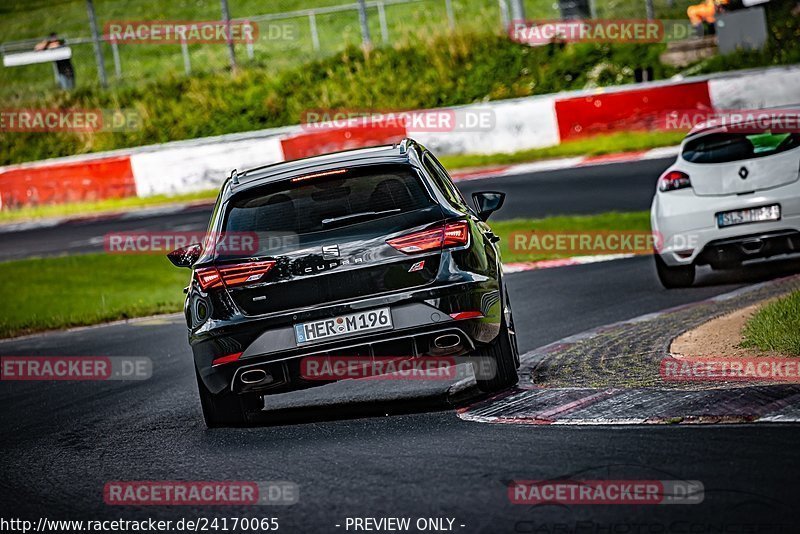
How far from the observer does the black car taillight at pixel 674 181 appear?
1266cm

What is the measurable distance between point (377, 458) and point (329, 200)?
1.93 meters

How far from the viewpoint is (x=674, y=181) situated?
41.8ft

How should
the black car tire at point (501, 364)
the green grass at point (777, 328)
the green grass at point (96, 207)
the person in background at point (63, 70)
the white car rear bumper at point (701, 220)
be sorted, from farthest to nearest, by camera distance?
the person in background at point (63, 70) → the green grass at point (96, 207) → the white car rear bumper at point (701, 220) → the green grass at point (777, 328) → the black car tire at point (501, 364)

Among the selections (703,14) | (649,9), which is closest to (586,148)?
(649,9)

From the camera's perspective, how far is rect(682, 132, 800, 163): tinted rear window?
40.6 feet

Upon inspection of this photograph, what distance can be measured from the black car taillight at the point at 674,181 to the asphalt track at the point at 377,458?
86.9 inches

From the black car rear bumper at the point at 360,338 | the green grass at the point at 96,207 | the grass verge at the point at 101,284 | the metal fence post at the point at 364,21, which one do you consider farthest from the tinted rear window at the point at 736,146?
the metal fence post at the point at 364,21

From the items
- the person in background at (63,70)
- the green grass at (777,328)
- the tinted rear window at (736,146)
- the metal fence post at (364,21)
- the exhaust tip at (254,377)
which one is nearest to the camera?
the exhaust tip at (254,377)

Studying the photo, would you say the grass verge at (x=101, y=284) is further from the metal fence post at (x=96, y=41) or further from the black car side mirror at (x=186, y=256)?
the metal fence post at (x=96, y=41)

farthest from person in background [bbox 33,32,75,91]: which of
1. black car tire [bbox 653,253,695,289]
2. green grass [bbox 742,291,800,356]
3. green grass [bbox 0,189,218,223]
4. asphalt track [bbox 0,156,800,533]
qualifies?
Result: green grass [bbox 742,291,800,356]

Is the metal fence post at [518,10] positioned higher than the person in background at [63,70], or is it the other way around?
the person in background at [63,70]

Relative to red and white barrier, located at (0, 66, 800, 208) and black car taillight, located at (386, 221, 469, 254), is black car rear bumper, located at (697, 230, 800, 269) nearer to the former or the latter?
black car taillight, located at (386, 221, 469, 254)

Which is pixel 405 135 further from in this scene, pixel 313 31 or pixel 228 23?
pixel 313 31

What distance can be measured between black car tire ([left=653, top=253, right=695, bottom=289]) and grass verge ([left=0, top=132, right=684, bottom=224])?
1264 cm
